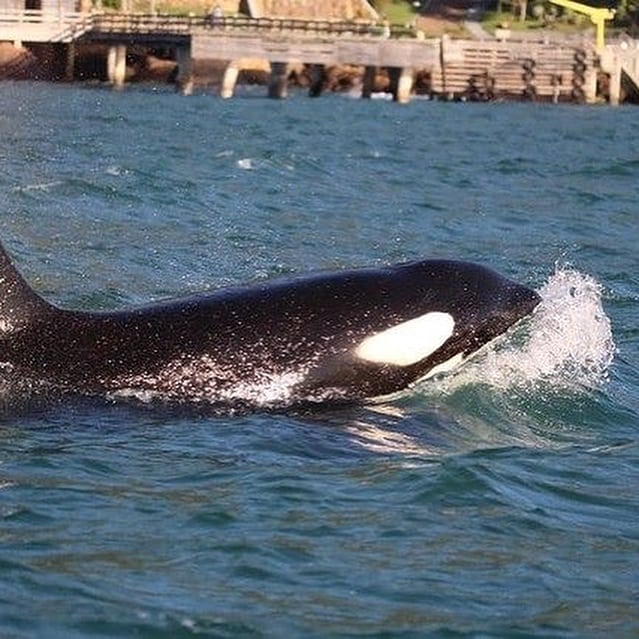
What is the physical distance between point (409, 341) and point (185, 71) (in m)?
52.4

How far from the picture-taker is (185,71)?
61.2m

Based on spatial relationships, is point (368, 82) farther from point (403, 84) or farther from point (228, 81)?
point (228, 81)

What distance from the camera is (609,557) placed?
302 inches

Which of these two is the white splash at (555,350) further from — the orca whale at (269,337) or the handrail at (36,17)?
the handrail at (36,17)

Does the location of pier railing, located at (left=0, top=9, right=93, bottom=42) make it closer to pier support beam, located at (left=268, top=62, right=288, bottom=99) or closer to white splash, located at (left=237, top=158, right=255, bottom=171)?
pier support beam, located at (left=268, top=62, right=288, bottom=99)

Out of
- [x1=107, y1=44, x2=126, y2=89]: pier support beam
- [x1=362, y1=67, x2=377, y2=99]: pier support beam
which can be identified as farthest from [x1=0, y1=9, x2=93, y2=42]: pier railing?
[x1=362, y1=67, x2=377, y2=99]: pier support beam

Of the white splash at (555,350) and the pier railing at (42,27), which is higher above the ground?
the white splash at (555,350)

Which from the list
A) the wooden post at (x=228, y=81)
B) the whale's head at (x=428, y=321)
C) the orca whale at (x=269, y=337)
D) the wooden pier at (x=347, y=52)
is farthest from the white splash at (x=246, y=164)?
the wooden post at (x=228, y=81)

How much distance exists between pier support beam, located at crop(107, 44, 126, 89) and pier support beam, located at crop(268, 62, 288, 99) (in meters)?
4.94

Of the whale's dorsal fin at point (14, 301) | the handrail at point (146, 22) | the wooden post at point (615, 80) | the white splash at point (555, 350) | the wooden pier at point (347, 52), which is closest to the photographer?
the whale's dorsal fin at point (14, 301)

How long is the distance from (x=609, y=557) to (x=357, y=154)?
26444 millimetres

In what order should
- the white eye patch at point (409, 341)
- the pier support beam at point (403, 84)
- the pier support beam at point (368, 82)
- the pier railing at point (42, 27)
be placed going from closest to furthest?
the white eye patch at point (409, 341)
the pier railing at point (42, 27)
the pier support beam at point (403, 84)
the pier support beam at point (368, 82)

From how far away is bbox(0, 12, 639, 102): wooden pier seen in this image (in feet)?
197

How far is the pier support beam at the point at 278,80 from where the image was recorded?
6047 cm
